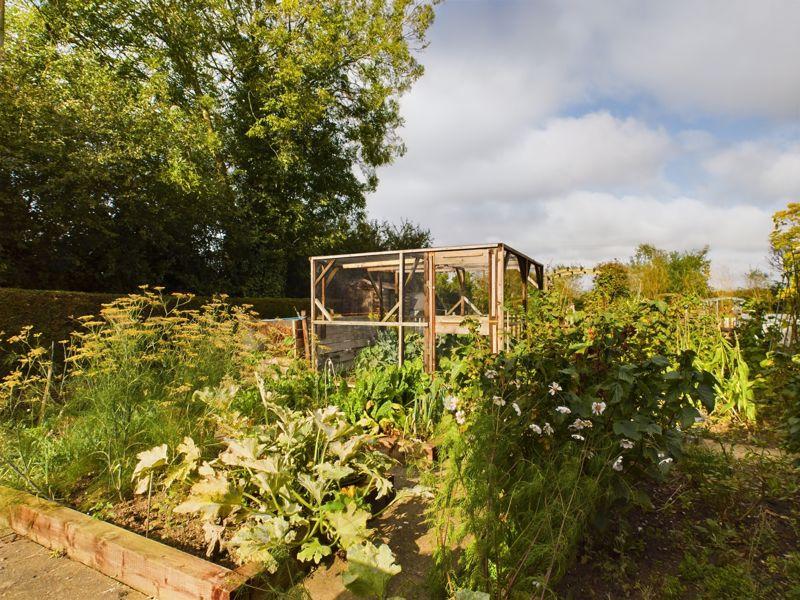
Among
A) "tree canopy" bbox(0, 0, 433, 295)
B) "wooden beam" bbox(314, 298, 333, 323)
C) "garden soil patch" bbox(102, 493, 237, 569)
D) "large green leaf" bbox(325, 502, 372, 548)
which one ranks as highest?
"tree canopy" bbox(0, 0, 433, 295)

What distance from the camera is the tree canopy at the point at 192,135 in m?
8.04

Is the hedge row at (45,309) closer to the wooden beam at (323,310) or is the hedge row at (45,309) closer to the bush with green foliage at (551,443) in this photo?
the wooden beam at (323,310)

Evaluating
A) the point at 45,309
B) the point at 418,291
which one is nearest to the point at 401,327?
the point at 418,291

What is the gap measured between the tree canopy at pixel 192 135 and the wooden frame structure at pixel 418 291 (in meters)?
4.89

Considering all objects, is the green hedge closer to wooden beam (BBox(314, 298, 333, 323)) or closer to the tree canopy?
the tree canopy

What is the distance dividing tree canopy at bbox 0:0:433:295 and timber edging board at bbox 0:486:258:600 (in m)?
6.78

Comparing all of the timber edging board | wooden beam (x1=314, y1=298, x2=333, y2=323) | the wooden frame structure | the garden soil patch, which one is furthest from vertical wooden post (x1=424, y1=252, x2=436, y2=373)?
the timber edging board

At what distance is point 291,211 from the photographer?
1406 centimetres

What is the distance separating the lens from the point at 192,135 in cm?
1101

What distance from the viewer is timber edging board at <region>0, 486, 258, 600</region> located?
1.80 meters

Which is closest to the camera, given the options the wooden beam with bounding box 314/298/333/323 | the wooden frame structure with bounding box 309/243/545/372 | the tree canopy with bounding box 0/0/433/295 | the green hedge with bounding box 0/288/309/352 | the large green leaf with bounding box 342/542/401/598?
the large green leaf with bounding box 342/542/401/598

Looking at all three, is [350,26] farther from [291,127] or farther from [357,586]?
[357,586]

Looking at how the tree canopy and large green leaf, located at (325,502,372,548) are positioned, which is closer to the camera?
large green leaf, located at (325,502,372,548)

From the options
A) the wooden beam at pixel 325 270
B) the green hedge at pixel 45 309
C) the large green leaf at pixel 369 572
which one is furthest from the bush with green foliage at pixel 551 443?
the green hedge at pixel 45 309
